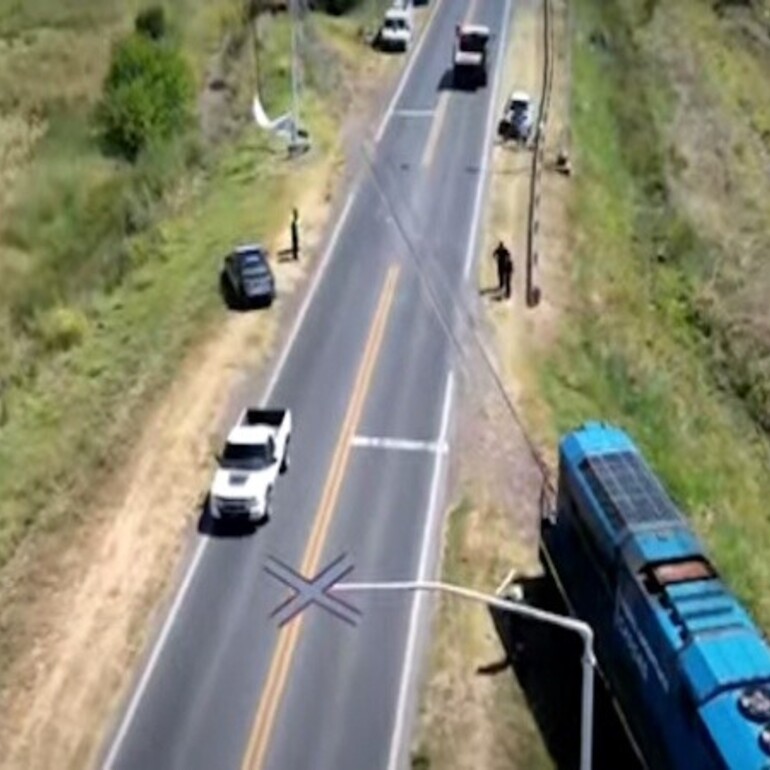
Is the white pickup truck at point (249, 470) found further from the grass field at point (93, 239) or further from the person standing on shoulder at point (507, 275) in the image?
the person standing on shoulder at point (507, 275)

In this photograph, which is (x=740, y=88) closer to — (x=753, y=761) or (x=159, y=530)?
(x=159, y=530)

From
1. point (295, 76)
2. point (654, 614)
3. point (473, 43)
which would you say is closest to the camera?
point (654, 614)

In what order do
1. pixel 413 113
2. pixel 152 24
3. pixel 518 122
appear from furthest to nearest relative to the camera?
pixel 152 24 → pixel 413 113 → pixel 518 122

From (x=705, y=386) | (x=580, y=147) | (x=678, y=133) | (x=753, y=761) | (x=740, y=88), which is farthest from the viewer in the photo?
(x=740, y=88)

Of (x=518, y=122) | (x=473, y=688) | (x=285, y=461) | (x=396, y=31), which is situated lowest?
(x=396, y=31)

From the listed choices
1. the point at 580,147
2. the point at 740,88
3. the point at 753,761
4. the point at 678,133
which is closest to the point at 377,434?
the point at 753,761

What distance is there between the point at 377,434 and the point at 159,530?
8.57m

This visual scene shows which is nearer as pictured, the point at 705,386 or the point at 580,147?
the point at 705,386

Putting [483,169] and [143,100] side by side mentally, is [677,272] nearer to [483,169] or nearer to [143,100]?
[483,169]

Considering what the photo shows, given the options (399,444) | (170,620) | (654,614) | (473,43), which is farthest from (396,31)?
(654,614)

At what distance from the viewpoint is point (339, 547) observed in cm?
4538

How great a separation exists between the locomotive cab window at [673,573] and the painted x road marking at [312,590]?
9.63 meters

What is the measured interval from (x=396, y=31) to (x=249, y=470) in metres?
50.7

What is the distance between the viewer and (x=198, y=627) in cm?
4225
